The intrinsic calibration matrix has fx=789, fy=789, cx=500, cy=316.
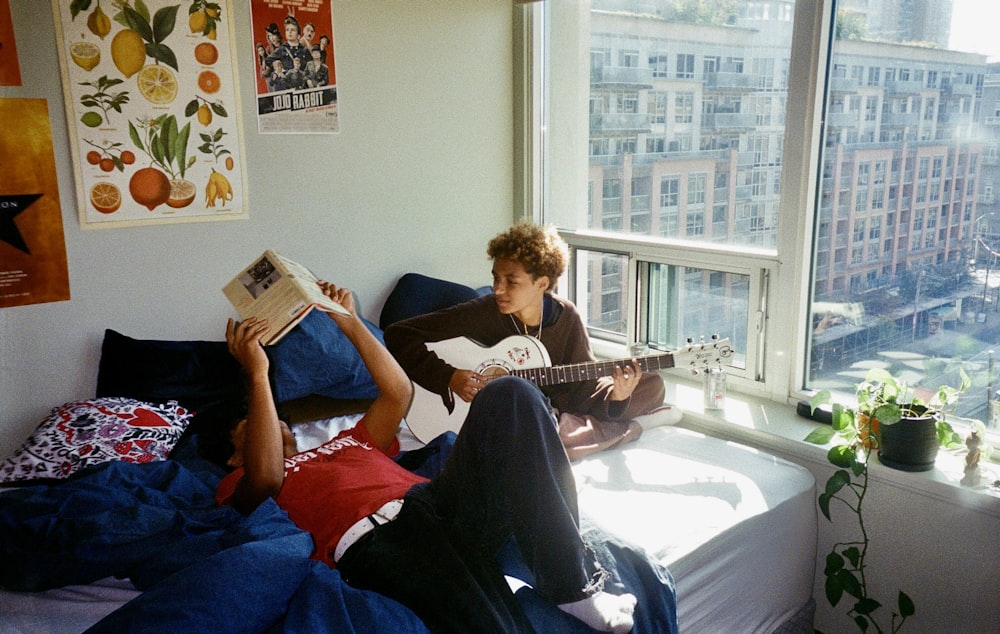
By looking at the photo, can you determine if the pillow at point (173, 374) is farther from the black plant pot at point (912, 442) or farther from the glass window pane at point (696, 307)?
the black plant pot at point (912, 442)

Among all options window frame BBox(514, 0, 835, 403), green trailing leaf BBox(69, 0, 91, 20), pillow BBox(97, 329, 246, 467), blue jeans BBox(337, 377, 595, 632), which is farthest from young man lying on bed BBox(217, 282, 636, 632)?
green trailing leaf BBox(69, 0, 91, 20)

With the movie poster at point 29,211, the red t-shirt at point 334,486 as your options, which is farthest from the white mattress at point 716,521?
the movie poster at point 29,211

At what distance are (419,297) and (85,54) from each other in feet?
4.18

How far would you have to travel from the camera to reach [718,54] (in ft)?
8.52

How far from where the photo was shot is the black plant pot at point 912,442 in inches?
80.2

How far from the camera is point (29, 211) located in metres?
2.17

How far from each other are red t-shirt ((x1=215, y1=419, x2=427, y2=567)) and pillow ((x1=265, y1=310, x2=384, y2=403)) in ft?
1.60

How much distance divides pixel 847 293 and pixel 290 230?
5.95 feet

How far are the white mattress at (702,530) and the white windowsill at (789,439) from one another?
8cm

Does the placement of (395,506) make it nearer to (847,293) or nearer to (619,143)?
(847,293)

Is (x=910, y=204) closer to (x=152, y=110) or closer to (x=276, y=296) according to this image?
(x=276, y=296)

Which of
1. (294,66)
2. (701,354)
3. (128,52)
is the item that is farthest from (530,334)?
(128,52)

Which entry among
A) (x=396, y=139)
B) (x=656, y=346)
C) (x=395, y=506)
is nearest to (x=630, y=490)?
(x=395, y=506)

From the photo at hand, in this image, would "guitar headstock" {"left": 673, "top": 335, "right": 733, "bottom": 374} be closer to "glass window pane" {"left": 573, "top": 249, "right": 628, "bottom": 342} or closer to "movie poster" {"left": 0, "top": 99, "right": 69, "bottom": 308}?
"glass window pane" {"left": 573, "top": 249, "right": 628, "bottom": 342}
